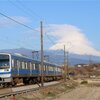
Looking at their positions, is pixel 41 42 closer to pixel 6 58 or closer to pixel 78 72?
pixel 6 58

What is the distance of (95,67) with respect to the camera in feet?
629

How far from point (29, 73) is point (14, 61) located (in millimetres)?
8008


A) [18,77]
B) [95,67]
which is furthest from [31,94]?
[95,67]

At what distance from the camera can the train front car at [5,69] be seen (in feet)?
125

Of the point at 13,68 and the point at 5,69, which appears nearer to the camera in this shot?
the point at 5,69

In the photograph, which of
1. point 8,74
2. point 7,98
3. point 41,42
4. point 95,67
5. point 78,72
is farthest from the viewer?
point 95,67

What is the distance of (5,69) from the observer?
38469 mm

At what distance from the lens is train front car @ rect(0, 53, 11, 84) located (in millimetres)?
38188

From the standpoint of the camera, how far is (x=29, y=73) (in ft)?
155

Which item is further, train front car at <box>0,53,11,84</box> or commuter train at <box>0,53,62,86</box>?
commuter train at <box>0,53,62,86</box>

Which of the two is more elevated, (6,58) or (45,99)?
(6,58)

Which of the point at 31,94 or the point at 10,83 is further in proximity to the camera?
the point at 10,83

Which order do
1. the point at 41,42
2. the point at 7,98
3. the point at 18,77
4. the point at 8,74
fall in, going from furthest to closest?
the point at 41,42, the point at 18,77, the point at 8,74, the point at 7,98

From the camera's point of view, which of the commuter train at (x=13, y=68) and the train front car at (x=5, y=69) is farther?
the commuter train at (x=13, y=68)
